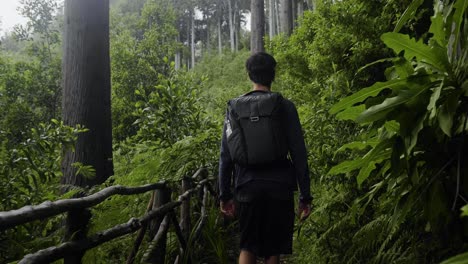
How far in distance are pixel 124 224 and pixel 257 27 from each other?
449 inches

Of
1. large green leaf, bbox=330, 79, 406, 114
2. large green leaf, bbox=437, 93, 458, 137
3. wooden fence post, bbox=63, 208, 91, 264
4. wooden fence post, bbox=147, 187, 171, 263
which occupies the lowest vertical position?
wooden fence post, bbox=147, 187, 171, 263

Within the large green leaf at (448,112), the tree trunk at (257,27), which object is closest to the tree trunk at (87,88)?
the large green leaf at (448,112)

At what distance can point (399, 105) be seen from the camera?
171cm

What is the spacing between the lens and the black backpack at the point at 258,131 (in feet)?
9.23

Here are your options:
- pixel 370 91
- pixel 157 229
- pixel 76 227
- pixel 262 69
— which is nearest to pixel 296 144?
pixel 262 69

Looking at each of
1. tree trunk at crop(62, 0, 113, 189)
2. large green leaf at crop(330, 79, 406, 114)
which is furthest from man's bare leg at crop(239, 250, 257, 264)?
tree trunk at crop(62, 0, 113, 189)

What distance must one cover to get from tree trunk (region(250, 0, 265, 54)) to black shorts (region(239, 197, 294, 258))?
403 inches

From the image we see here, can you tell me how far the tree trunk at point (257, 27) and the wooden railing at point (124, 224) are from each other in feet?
28.3

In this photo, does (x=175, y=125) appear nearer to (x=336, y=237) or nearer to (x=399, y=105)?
(x=336, y=237)

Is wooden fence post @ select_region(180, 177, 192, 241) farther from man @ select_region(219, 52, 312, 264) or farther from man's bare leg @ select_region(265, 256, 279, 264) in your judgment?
man's bare leg @ select_region(265, 256, 279, 264)

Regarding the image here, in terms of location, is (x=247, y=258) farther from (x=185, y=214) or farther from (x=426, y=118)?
(x=426, y=118)

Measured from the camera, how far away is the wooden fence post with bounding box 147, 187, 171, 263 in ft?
10.3

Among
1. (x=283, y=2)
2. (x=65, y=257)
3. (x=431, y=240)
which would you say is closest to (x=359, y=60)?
(x=431, y=240)

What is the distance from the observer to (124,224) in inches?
95.7
